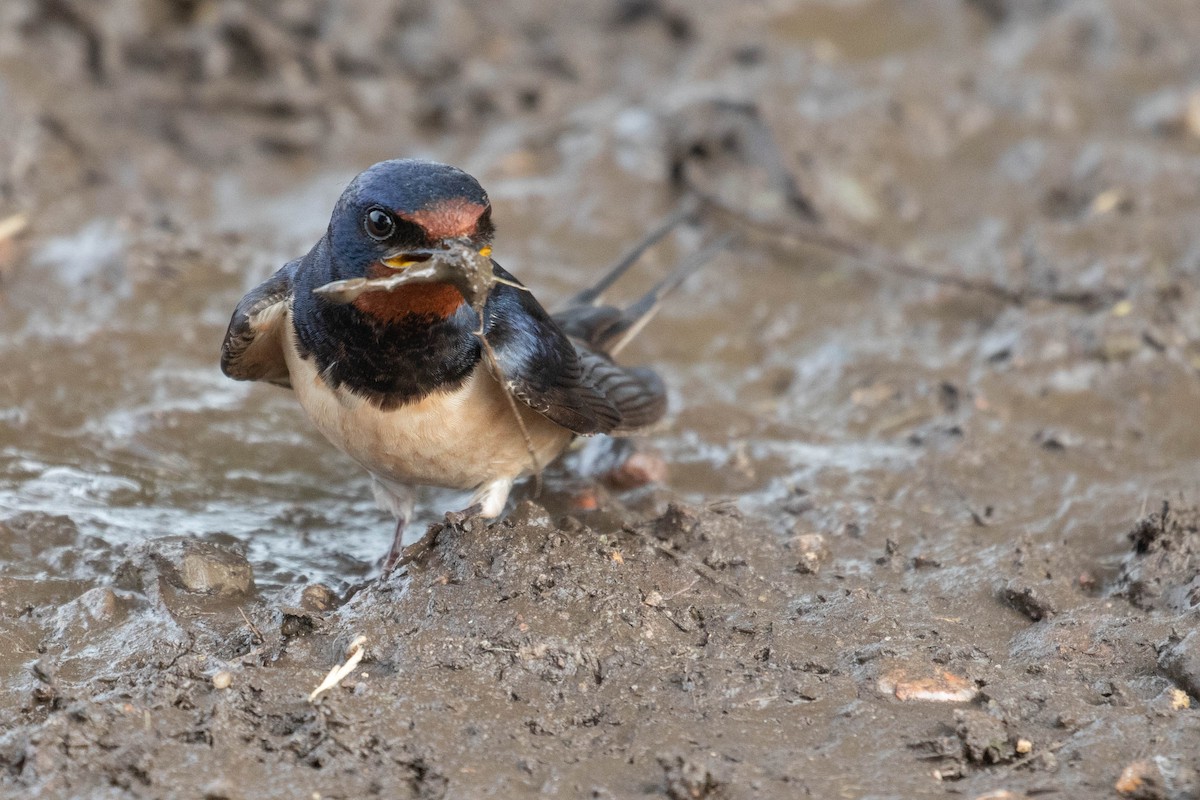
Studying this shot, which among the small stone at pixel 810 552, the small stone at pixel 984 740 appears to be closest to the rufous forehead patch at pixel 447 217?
the small stone at pixel 810 552

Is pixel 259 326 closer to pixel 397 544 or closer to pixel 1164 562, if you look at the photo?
pixel 397 544

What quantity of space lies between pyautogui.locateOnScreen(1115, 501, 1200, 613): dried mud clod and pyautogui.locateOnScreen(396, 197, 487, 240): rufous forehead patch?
2.22 meters

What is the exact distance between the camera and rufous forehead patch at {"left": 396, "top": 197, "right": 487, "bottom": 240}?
131 inches

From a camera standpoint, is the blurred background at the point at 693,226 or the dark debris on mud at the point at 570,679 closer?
the dark debris on mud at the point at 570,679

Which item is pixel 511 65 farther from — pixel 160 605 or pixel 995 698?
pixel 995 698

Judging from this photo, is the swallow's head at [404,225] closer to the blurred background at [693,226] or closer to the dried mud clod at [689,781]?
the blurred background at [693,226]

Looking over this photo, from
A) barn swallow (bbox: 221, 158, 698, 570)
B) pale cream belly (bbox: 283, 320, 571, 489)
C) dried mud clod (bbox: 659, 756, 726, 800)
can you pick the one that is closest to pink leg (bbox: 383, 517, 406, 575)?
barn swallow (bbox: 221, 158, 698, 570)

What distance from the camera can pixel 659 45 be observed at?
7832mm

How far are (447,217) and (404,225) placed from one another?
4.9 inches

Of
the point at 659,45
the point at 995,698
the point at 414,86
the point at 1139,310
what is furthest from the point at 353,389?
the point at 659,45

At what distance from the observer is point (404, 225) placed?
3.37 meters

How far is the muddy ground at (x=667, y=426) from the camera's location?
9.98 feet

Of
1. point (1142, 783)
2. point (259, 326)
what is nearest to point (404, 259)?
point (259, 326)

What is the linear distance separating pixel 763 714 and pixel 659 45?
550 cm
